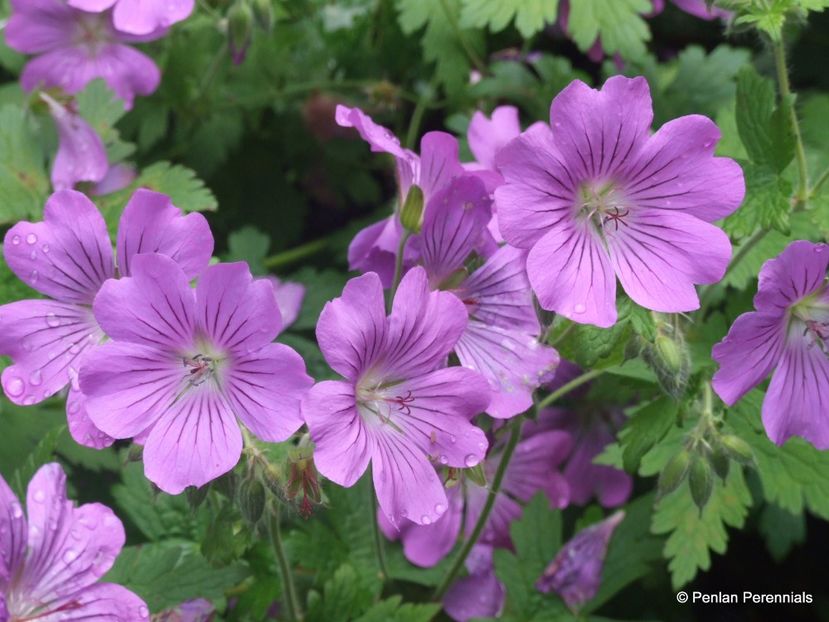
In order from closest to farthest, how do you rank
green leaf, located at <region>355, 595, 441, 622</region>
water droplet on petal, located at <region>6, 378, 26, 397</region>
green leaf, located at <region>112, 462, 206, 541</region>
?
water droplet on petal, located at <region>6, 378, 26, 397</region> < green leaf, located at <region>355, 595, 441, 622</region> < green leaf, located at <region>112, 462, 206, 541</region>

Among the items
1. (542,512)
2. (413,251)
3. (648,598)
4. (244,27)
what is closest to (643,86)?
(413,251)

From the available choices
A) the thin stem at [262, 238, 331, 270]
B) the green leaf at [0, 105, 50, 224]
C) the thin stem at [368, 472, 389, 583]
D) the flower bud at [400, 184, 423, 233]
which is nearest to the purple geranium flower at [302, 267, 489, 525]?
the flower bud at [400, 184, 423, 233]

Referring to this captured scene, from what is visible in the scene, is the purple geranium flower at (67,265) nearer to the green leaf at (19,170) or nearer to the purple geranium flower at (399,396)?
the purple geranium flower at (399,396)

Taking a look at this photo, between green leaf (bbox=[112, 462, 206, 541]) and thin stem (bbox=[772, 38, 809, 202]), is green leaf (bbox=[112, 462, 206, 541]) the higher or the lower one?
the lower one

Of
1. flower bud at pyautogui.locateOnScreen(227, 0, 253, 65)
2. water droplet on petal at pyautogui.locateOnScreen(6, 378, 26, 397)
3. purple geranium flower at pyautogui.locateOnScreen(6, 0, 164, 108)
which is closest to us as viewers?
water droplet on petal at pyautogui.locateOnScreen(6, 378, 26, 397)

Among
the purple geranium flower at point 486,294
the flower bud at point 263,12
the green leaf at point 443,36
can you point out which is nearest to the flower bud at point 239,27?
the flower bud at point 263,12

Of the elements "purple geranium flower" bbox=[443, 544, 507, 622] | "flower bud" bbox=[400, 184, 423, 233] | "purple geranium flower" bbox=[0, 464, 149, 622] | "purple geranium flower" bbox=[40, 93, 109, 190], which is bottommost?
"purple geranium flower" bbox=[443, 544, 507, 622]

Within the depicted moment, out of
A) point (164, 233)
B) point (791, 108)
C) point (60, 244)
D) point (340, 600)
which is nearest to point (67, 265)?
point (60, 244)

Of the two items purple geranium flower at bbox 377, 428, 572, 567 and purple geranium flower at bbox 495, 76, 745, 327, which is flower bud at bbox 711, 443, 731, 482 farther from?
purple geranium flower at bbox 377, 428, 572, 567
